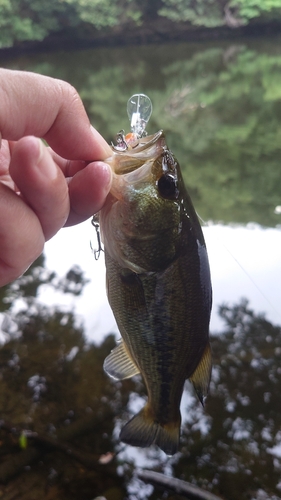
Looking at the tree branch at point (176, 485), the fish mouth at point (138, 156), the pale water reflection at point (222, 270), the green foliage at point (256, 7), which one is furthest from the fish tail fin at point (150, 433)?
the green foliage at point (256, 7)

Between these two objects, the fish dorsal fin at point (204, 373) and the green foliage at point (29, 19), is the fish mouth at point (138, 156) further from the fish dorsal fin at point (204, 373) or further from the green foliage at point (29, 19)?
the green foliage at point (29, 19)

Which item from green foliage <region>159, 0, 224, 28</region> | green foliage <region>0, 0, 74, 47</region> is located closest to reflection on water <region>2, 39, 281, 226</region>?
green foliage <region>0, 0, 74, 47</region>

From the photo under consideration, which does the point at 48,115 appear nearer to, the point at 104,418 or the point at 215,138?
the point at 104,418

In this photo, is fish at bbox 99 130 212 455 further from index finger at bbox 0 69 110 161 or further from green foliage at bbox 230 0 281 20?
green foliage at bbox 230 0 281 20

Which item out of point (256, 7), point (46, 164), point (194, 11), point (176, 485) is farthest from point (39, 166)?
point (256, 7)

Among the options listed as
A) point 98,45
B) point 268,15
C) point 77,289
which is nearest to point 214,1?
point 268,15

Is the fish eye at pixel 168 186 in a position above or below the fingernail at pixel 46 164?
below
